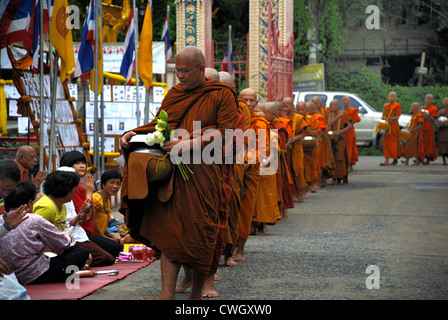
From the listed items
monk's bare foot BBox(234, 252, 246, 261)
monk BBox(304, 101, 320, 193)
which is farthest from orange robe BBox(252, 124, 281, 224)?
monk BBox(304, 101, 320, 193)

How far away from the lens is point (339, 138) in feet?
56.7

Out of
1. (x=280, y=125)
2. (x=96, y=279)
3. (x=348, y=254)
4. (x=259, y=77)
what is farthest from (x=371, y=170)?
(x=96, y=279)

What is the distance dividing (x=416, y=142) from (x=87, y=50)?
44.5 feet

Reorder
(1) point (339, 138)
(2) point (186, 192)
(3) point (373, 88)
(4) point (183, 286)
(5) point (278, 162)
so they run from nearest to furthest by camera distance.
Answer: (2) point (186, 192) → (4) point (183, 286) → (5) point (278, 162) → (1) point (339, 138) → (3) point (373, 88)

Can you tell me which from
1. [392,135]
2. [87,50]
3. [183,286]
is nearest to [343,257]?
[183,286]

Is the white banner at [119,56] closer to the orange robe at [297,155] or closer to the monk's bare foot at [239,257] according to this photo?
the orange robe at [297,155]

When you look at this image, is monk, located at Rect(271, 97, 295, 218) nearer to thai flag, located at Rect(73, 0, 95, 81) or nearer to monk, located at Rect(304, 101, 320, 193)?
thai flag, located at Rect(73, 0, 95, 81)

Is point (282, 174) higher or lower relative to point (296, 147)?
lower

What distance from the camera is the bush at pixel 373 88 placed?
2969cm

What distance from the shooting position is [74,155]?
7.98 meters

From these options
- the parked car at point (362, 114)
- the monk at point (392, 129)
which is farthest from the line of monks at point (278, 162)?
the parked car at point (362, 114)

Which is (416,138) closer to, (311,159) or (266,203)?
(311,159)

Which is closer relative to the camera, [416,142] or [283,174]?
[283,174]

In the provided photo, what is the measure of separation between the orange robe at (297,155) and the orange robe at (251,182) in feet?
15.5
